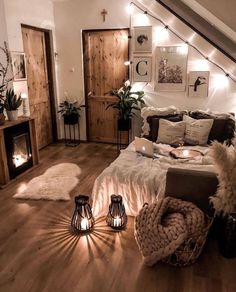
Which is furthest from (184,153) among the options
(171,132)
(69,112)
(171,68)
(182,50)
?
(69,112)

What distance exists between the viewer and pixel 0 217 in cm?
296

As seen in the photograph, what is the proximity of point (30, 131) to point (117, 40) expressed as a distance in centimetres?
223

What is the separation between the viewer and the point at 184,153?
10.6ft

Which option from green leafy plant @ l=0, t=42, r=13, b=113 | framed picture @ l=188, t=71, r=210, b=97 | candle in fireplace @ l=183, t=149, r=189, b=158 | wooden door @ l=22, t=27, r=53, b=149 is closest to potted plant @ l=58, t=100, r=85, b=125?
wooden door @ l=22, t=27, r=53, b=149

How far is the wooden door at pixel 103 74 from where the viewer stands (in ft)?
16.2

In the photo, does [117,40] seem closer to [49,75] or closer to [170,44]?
[170,44]

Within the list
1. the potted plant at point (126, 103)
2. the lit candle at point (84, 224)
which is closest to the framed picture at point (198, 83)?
the potted plant at point (126, 103)

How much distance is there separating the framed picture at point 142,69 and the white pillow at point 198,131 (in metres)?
1.38

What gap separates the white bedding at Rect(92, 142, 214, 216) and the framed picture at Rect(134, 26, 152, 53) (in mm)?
2370

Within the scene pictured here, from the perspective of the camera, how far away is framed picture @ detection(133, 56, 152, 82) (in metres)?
→ 4.72

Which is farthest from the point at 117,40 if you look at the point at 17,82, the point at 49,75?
the point at 17,82

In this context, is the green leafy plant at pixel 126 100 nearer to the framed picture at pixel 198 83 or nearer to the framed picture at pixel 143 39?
the framed picture at pixel 143 39

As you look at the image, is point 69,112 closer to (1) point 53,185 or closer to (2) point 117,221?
(1) point 53,185

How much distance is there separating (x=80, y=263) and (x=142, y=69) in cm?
348
